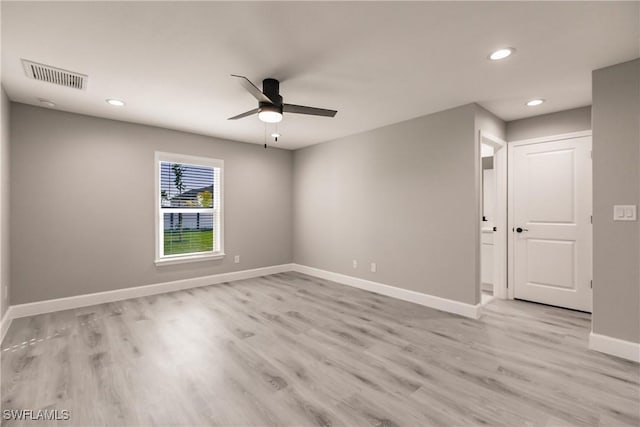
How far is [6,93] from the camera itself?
3.21 m

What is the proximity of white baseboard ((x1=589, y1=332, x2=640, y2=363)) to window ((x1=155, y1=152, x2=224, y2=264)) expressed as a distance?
502 cm

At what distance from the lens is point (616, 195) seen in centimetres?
254

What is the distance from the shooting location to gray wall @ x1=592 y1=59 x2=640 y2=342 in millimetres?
2467

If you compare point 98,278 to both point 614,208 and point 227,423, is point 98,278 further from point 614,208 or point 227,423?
point 614,208

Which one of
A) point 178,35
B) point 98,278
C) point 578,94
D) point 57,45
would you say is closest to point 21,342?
point 98,278

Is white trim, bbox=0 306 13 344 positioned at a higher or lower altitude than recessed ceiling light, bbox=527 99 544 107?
lower

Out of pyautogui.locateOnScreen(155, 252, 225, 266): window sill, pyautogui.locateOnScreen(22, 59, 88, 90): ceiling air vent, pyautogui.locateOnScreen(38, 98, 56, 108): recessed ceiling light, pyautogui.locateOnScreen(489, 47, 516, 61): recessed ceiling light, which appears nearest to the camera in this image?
pyautogui.locateOnScreen(489, 47, 516, 61): recessed ceiling light

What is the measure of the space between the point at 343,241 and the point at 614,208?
3450 mm

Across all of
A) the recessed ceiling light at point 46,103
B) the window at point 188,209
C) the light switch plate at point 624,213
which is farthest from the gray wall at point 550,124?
the recessed ceiling light at point 46,103

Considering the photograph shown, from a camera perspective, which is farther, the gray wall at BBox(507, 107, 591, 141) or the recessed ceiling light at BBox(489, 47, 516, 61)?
the gray wall at BBox(507, 107, 591, 141)

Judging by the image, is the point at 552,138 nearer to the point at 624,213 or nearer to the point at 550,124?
the point at 550,124

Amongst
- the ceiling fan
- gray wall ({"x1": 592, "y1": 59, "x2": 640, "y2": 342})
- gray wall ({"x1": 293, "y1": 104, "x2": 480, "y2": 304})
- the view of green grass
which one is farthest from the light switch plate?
the view of green grass

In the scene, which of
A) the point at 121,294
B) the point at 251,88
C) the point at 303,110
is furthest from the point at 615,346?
the point at 121,294
